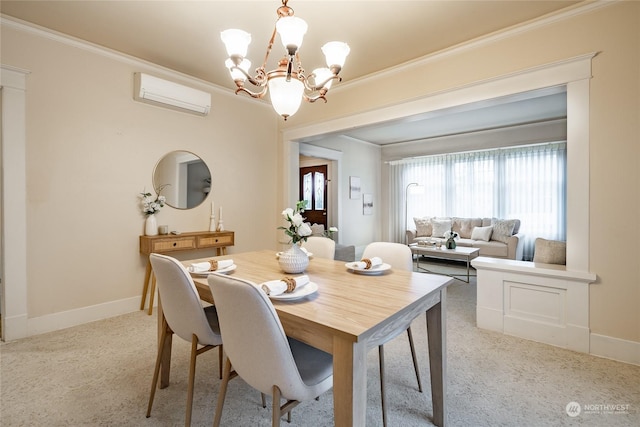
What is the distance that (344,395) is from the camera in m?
1.02

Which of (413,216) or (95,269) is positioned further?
(413,216)

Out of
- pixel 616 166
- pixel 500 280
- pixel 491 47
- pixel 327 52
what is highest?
pixel 491 47

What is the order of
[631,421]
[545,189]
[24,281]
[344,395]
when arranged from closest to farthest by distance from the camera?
1. [344,395]
2. [631,421]
3. [24,281]
4. [545,189]

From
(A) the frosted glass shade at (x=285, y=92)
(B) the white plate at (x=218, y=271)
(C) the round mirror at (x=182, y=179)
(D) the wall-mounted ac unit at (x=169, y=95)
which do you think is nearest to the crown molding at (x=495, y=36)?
(A) the frosted glass shade at (x=285, y=92)

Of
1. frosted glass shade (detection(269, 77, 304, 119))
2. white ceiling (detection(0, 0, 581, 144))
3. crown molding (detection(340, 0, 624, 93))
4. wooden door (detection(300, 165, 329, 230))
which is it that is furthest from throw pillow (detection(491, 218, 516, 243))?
frosted glass shade (detection(269, 77, 304, 119))

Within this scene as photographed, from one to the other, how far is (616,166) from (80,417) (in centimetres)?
374

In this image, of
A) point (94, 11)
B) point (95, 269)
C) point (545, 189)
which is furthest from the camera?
point (545, 189)

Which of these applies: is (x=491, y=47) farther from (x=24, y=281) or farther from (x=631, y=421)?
(x=24, y=281)

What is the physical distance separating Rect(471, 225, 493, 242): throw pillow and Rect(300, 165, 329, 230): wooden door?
2.89 m

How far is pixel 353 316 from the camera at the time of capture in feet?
3.72

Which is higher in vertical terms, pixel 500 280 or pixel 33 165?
pixel 33 165

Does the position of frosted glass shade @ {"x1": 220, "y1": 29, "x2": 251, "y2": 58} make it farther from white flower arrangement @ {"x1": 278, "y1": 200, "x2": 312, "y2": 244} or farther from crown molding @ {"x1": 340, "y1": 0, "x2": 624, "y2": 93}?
crown molding @ {"x1": 340, "y1": 0, "x2": 624, "y2": 93}

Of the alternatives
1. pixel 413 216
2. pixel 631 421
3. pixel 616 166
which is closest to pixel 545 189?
pixel 413 216

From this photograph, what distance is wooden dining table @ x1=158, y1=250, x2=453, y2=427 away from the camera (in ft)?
3.35
